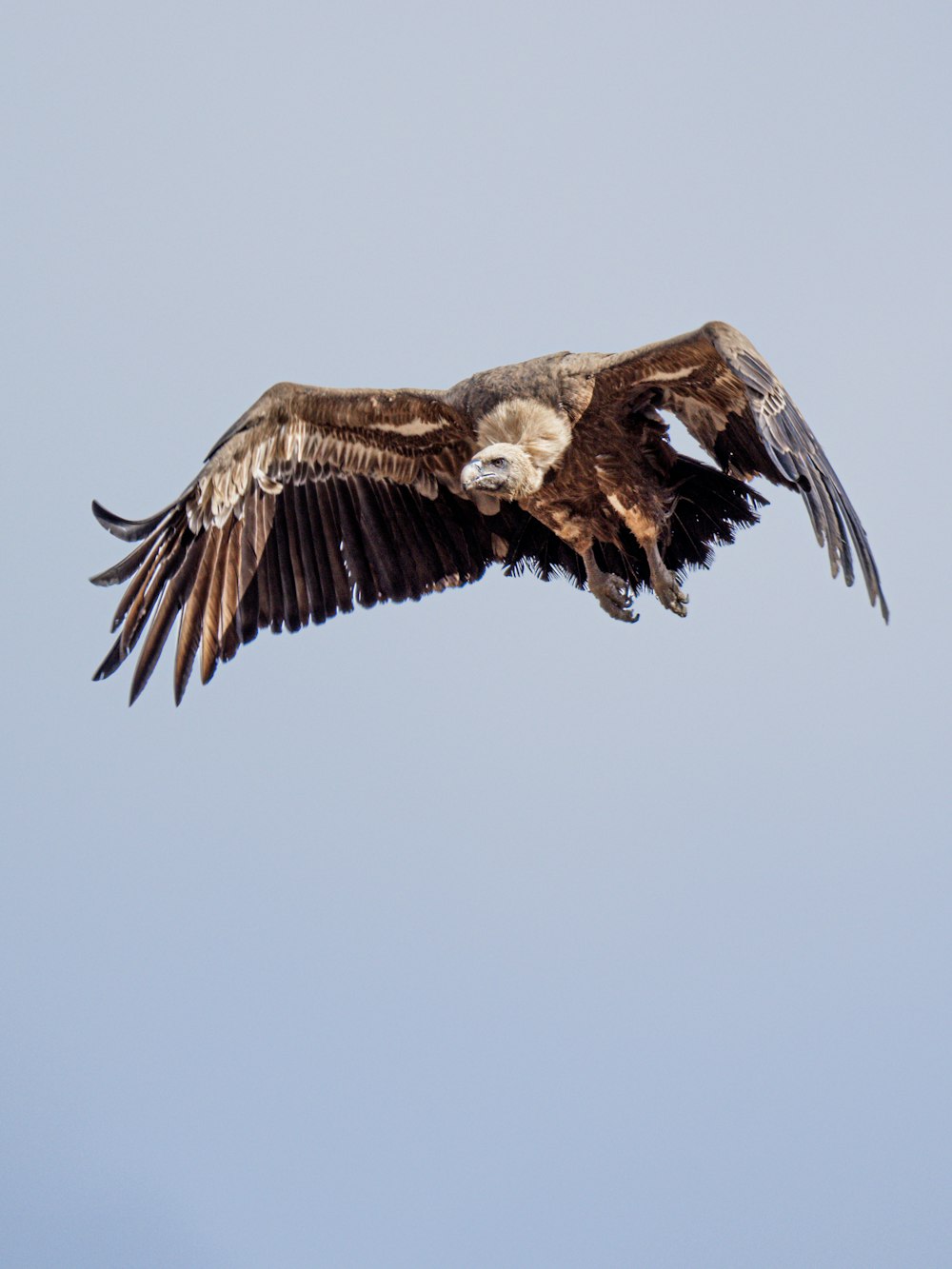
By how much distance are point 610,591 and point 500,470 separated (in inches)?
37.6

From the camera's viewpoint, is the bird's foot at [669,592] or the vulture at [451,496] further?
the bird's foot at [669,592]

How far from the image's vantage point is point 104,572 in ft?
29.9

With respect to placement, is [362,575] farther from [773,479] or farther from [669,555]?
[773,479]

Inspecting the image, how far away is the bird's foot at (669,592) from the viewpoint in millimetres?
9305

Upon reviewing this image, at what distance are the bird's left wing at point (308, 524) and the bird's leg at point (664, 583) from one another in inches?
40.5

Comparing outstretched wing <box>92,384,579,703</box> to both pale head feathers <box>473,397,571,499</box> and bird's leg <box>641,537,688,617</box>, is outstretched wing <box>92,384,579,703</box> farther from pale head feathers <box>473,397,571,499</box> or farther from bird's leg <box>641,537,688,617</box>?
bird's leg <box>641,537,688,617</box>

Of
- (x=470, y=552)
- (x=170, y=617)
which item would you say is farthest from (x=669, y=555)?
(x=170, y=617)

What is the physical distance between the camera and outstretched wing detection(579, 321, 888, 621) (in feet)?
26.6

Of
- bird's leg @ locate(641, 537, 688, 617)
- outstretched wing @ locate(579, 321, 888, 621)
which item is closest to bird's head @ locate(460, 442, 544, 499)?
outstretched wing @ locate(579, 321, 888, 621)

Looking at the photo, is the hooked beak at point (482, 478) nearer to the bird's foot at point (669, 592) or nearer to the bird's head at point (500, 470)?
the bird's head at point (500, 470)

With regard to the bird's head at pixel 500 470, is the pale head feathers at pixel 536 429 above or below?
above

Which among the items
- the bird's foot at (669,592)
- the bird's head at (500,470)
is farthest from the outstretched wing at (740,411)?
the bird's foot at (669,592)

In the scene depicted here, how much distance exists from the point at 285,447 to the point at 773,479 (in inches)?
104

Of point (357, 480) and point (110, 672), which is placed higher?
point (357, 480)
